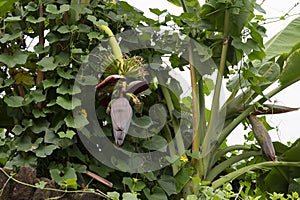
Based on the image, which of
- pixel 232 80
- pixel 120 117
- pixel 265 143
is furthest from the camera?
pixel 232 80

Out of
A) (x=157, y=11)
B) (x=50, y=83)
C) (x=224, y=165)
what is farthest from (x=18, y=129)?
(x=224, y=165)

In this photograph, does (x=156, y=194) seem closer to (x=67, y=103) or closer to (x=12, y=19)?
Answer: (x=67, y=103)

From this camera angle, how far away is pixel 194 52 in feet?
5.54

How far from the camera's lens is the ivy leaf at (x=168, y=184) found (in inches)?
59.0

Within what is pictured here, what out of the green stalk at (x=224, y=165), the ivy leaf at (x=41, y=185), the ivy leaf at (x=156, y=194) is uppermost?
the ivy leaf at (x=41, y=185)

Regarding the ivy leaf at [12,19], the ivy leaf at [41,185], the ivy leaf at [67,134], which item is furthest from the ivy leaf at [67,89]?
the ivy leaf at [41,185]

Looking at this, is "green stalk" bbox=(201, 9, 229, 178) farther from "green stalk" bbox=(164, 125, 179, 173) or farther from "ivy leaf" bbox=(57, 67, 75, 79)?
"ivy leaf" bbox=(57, 67, 75, 79)

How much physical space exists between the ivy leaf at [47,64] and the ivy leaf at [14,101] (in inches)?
4.2

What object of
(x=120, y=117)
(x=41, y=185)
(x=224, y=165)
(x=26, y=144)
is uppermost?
(x=120, y=117)

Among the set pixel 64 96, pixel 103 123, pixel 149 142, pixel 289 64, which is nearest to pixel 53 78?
pixel 64 96

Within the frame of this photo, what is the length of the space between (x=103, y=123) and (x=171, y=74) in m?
0.32

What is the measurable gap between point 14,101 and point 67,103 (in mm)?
161

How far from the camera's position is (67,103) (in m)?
1.39

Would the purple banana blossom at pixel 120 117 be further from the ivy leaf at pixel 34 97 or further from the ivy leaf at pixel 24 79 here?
the ivy leaf at pixel 24 79
